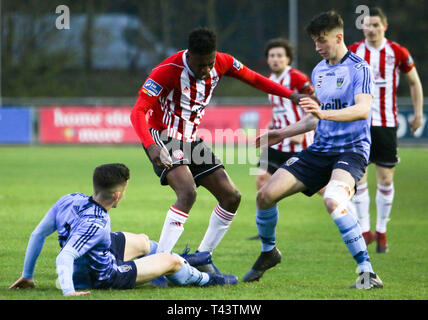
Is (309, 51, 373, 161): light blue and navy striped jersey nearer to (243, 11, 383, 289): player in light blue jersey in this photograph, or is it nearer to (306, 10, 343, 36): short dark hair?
(243, 11, 383, 289): player in light blue jersey

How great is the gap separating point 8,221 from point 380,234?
460cm

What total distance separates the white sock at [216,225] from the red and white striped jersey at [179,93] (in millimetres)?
678

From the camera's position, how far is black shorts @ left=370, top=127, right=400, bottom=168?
28.0 ft

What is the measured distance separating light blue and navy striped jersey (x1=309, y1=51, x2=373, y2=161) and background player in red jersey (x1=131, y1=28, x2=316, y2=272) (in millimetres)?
352

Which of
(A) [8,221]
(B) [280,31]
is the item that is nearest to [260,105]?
(B) [280,31]

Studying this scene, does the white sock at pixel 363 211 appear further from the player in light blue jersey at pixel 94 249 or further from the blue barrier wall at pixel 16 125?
the blue barrier wall at pixel 16 125

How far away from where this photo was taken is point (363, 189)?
8.88 meters

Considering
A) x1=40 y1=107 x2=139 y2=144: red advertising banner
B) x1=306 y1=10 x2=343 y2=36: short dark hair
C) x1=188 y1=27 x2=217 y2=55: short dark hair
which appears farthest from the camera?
x1=40 y1=107 x2=139 y2=144: red advertising banner

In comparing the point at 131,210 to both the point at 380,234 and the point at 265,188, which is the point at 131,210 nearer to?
the point at 380,234

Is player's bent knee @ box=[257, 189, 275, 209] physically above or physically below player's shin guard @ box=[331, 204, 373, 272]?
above

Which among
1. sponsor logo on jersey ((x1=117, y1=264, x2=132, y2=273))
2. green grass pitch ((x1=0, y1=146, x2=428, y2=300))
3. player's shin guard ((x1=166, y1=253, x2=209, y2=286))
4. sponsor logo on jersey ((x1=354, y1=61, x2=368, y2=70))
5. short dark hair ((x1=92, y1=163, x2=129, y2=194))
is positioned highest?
sponsor logo on jersey ((x1=354, y1=61, x2=368, y2=70))

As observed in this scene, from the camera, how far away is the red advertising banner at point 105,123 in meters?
25.9

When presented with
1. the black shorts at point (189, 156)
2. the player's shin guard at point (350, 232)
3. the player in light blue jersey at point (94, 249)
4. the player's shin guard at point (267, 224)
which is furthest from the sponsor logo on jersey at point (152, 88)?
the player's shin guard at point (350, 232)

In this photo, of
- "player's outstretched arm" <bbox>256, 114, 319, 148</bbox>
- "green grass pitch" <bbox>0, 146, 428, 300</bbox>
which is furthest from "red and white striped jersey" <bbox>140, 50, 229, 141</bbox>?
"green grass pitch" <bbox>0, 146, 428, 300</bbox>
